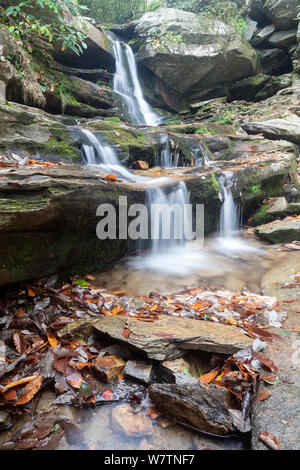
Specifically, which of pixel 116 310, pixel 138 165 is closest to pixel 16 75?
pixel 138 165

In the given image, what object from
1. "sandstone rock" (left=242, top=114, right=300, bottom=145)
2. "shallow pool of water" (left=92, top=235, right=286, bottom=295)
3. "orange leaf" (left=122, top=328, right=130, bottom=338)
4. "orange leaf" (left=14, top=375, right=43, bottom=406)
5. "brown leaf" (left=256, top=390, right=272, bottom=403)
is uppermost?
"sandstone rock" (left=242, top=114, right=300, bottom=145)

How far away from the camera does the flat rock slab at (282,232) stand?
543 cm

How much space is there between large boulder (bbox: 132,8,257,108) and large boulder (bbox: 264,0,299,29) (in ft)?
8.41

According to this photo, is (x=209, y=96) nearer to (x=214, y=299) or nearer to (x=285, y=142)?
(x=285, y=142)

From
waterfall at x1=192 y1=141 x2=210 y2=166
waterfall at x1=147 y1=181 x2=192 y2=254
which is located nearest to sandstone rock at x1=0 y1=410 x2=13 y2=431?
waterfall at x1=147 y1=181 x2=192 y2=254

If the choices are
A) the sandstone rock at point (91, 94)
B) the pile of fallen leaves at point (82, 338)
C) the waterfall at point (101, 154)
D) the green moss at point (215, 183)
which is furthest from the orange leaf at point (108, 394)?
the sandstone rock at point (91, 94)

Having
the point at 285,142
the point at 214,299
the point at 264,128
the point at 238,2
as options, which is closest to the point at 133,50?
the point at 238,2

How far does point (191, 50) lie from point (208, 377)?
14612 mm

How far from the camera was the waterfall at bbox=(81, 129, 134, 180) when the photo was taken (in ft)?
19.5

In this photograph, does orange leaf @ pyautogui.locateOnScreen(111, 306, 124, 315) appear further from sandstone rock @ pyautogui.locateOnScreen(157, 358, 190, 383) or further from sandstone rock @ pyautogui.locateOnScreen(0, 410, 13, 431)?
sandstone rock @ pyautogui.locateOnScreen(0, 410, 13, 431)

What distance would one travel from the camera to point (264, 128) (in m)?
9.34

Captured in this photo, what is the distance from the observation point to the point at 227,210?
21.1 feet

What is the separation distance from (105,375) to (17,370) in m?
0.68

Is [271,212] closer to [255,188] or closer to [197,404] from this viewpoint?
[255,188]
